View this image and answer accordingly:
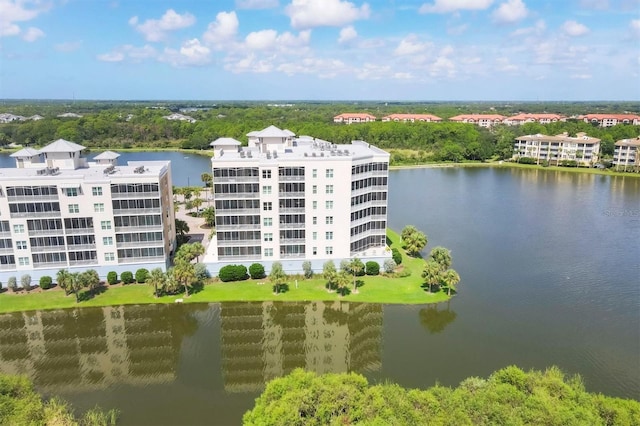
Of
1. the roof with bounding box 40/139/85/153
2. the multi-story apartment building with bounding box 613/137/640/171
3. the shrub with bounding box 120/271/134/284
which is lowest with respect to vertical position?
the shrub with bounding box 120/271/134/284

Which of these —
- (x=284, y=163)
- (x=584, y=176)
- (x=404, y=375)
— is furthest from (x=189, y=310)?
(x=584, y=176)

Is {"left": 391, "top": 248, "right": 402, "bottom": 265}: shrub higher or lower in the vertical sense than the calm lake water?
higher

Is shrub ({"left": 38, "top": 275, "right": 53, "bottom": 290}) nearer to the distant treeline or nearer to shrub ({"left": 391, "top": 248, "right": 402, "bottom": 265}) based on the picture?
shrub ({"left": 391, "top": 248, "right": 402, "bottom": 265})

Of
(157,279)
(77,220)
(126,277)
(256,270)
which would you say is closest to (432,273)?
(256,270)

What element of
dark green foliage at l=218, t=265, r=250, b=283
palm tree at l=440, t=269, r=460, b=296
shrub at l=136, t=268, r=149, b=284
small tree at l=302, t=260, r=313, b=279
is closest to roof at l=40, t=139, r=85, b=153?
shrub at l=136, t=268, r=149, b=284

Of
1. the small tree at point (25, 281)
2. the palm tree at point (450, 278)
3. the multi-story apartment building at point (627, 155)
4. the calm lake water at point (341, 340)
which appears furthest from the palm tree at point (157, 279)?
the multi-story apartment building at point (627, 155)

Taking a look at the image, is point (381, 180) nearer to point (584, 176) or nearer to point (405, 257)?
point (405, 257)
